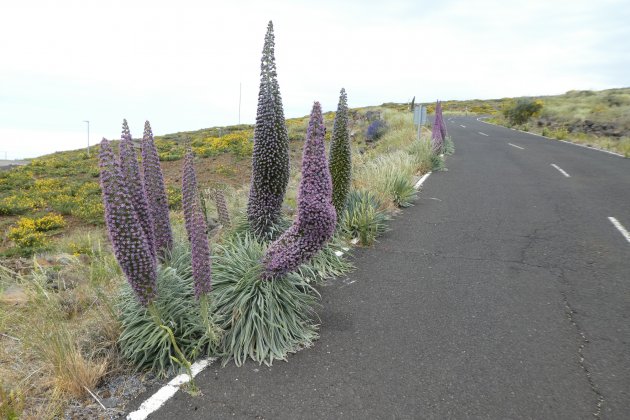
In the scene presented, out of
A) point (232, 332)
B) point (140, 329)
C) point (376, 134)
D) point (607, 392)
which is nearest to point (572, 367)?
point (607, 392)

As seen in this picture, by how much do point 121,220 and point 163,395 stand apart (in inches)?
55.4

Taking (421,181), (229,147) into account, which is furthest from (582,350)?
(229,147)

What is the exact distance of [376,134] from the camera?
2261 cm

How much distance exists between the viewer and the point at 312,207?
3482mm

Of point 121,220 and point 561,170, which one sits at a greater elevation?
point 561,170

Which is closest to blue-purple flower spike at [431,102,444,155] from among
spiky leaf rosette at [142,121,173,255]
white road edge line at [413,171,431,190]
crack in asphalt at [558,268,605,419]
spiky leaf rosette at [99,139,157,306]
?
white road edge line at [413,171,431,190]

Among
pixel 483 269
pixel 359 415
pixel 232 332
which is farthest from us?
pixel 483 269

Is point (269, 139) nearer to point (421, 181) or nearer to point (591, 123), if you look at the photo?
point (421, 181)

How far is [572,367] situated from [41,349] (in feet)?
14.8

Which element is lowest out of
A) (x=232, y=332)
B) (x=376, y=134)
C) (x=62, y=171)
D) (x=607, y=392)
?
(x=607, y=392)

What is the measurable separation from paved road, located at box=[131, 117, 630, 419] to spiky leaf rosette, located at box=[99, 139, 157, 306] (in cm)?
111

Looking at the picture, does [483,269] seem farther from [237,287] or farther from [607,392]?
[237,287]

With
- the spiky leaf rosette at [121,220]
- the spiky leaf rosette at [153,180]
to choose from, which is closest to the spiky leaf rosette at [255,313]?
the spiky leaf rosette at [153,180]

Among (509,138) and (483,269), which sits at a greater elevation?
(509,138)
